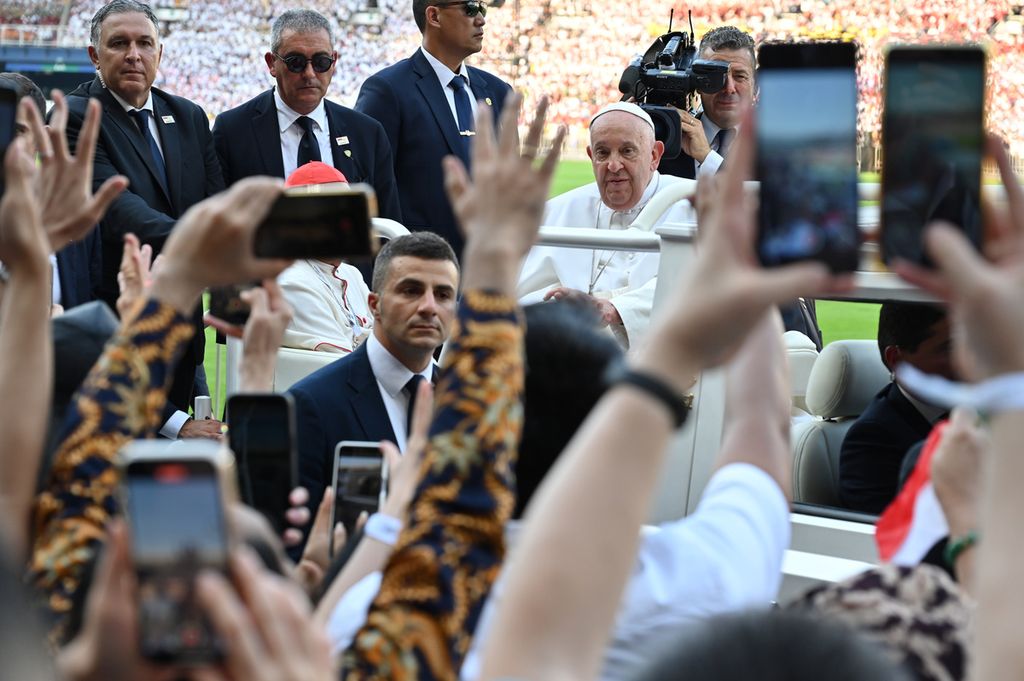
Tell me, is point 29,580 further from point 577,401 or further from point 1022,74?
point 1022,74

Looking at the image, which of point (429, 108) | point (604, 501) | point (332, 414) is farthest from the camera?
point (429, 108)

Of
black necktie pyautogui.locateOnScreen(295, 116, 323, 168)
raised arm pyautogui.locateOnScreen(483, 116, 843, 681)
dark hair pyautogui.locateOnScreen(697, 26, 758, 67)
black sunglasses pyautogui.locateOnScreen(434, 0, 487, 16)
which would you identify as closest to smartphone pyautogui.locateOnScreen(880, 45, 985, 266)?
raised arm pyautogui.locateOnScreen(483, 116, 843, 681)

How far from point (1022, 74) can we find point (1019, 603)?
21.7m

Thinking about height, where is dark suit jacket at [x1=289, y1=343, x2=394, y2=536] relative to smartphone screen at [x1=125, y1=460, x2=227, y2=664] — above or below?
below

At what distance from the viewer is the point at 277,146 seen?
19.2 ft

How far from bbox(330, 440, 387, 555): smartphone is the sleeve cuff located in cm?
243

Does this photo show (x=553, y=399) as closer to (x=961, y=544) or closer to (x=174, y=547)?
(x=961, y=544)

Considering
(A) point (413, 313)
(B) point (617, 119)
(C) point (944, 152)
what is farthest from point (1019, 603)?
(B) point (617, 119)

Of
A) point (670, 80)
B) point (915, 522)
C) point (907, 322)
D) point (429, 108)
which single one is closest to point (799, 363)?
point (907, 322)

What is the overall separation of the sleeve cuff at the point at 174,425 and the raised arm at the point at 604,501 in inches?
145

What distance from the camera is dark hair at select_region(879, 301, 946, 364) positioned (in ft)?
10.5

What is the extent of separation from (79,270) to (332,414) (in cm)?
176

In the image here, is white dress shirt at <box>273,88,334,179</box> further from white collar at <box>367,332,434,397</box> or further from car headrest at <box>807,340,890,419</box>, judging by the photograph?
car headrest at <box>807,340,890,419</box>

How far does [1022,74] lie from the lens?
69.6ft
